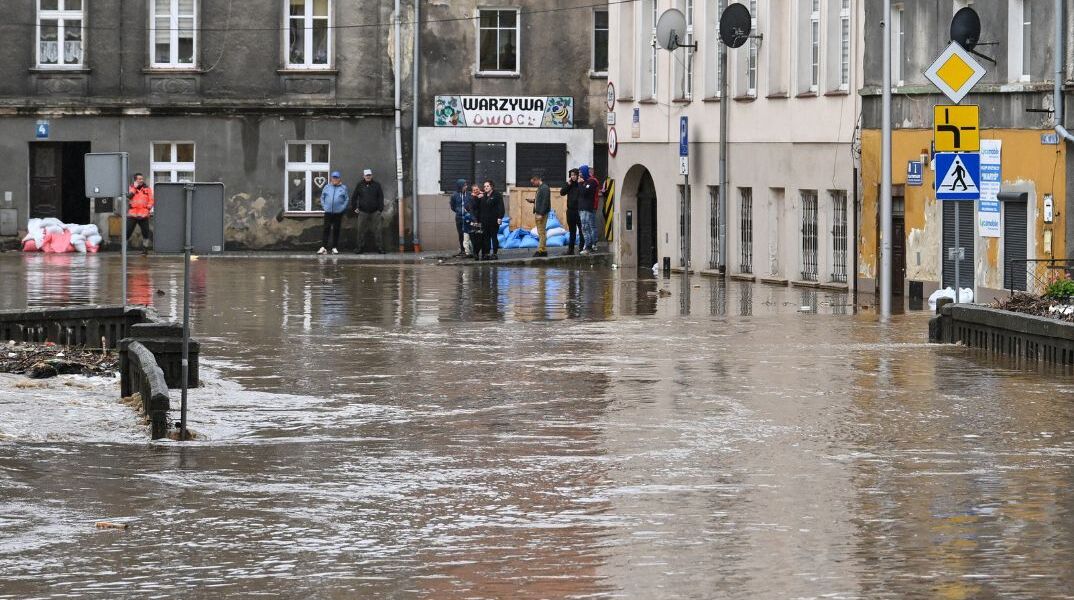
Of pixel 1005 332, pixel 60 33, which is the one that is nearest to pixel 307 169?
pixel 60 33

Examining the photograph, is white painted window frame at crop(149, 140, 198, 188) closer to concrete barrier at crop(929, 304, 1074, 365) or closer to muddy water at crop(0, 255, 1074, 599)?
muddy water at crop(0, 255, 1074, 599)

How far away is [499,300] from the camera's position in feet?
110

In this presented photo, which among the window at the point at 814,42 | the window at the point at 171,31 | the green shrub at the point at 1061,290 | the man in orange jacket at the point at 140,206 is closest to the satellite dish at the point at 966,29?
the window at the point at 814,42

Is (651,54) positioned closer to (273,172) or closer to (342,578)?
(273,172)

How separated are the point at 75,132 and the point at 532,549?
43230 millimetres

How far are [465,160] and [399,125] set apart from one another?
6.04 feet

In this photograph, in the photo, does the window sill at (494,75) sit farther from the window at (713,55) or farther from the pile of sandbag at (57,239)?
the window at (713,55)

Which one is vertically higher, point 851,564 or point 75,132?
point 75,132

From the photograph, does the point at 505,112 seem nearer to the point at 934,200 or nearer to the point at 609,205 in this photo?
the point at 609,205

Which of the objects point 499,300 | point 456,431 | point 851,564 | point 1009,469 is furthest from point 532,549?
point 499,300

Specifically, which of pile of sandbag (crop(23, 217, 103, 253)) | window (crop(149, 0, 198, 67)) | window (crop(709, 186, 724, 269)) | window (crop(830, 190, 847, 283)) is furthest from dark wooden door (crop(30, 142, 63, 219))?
window (crop(830, 190, 847, 283))

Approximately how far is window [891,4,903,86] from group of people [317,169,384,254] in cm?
1844

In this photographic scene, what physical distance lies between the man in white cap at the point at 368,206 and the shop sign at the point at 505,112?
8.09 feet

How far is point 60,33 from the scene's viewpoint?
52281mm
